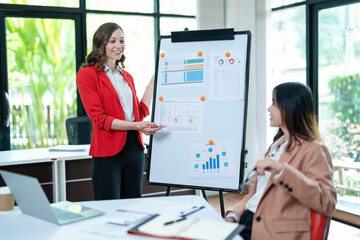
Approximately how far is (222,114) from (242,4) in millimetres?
2786

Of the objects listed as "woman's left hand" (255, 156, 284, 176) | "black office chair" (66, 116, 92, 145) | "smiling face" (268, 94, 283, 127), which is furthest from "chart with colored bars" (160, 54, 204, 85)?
"black office chair" (66, 116, 92, 145)

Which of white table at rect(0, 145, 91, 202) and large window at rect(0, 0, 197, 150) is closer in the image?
white table at rect(0, 145, 91, 202)

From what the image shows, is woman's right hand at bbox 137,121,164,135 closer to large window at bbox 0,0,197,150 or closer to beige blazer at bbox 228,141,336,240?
beige blazer at bbox 228,141,336,240

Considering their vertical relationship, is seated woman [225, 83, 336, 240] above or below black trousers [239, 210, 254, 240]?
above

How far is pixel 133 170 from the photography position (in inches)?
95.3

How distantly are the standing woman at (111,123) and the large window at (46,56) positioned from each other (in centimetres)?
226

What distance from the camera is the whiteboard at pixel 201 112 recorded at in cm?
229

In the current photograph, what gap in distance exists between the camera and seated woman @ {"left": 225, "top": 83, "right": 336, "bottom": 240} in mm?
1494

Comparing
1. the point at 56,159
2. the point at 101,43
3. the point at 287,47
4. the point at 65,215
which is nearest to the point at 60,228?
the point at 65,215

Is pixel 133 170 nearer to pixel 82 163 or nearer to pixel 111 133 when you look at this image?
pixel 111 133

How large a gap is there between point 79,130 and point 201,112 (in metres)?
1.86

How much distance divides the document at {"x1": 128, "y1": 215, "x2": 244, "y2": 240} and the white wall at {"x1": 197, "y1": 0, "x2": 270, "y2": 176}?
3.50 metres

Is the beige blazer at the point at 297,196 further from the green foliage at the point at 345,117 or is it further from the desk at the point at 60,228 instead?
the green foliage at the point at 345,117

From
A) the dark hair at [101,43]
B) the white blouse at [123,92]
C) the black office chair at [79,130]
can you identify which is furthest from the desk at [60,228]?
the black office chair at [79,130]
